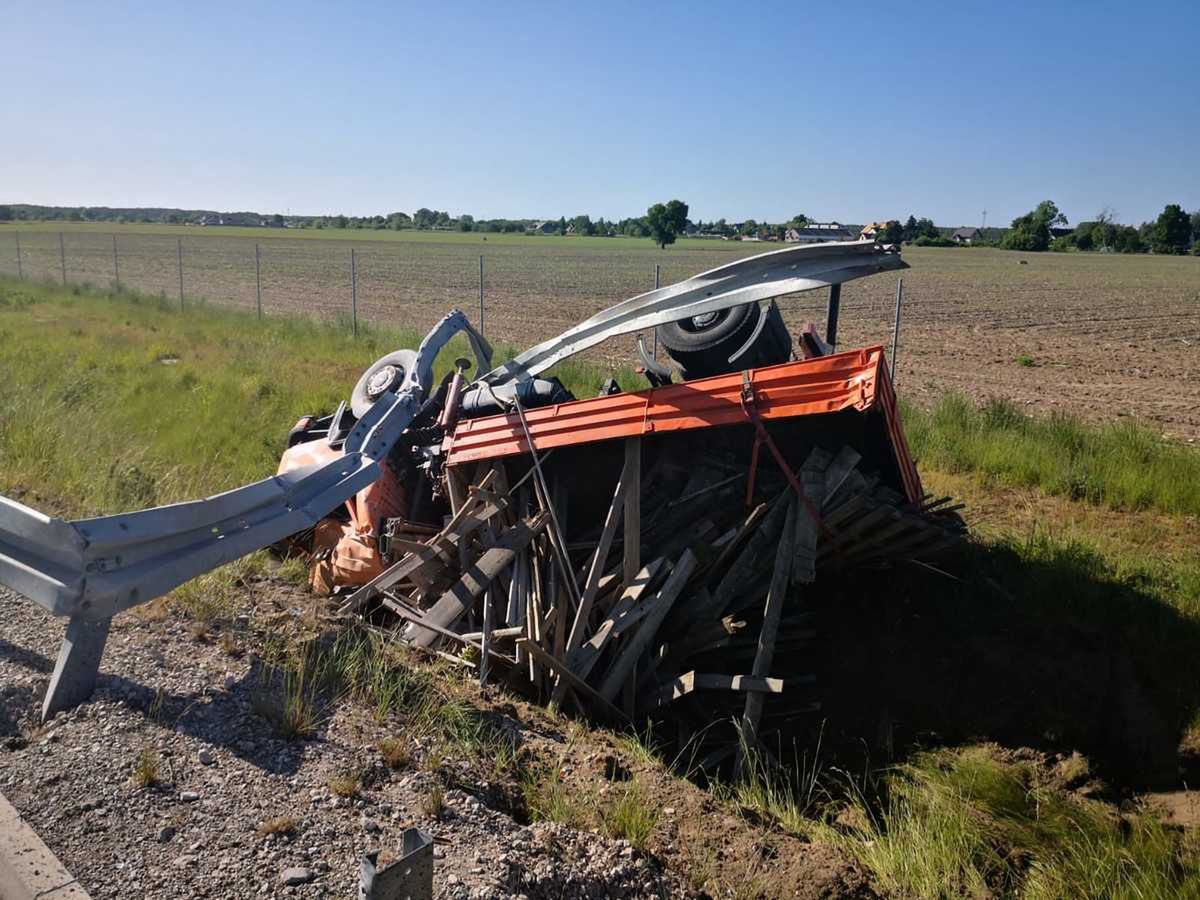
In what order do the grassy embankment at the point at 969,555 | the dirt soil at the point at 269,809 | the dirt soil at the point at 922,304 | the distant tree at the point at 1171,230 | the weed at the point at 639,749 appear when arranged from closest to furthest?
1. the dirt soil at the point at 269,809
2. the grassy embankment at the point at 969,555
3. the weed at the point at 639,749
4. the dirt soil at the point at 922,304
5. the distant tree at the point at 1171,230

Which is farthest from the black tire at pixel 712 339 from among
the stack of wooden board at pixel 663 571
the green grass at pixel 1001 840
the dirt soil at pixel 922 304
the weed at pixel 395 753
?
the dirt soil at pixel 922 304

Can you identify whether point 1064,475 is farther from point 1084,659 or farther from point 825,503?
point 825,503

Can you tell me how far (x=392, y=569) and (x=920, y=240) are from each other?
4037 inches

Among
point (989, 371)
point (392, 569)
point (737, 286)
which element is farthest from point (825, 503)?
point (989, 371)

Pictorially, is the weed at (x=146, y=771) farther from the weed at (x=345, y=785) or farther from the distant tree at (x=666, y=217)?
the distant tree at (x=666, y=217)

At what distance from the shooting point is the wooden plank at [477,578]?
6.52m

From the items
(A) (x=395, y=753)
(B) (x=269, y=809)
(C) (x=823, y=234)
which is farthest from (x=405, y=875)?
(C) (x=823, y=234)

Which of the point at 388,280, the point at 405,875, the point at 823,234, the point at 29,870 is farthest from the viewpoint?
the point at 388,280

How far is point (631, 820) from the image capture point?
166 inches

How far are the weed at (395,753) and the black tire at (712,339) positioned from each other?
398 cm

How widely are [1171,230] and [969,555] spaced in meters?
106

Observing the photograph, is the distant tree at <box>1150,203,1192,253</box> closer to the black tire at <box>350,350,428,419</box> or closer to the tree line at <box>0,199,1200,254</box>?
the tree line at <box>0,199,1200,254</box>

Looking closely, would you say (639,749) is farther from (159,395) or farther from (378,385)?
(159,395)

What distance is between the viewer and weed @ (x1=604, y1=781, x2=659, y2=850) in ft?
13.5
